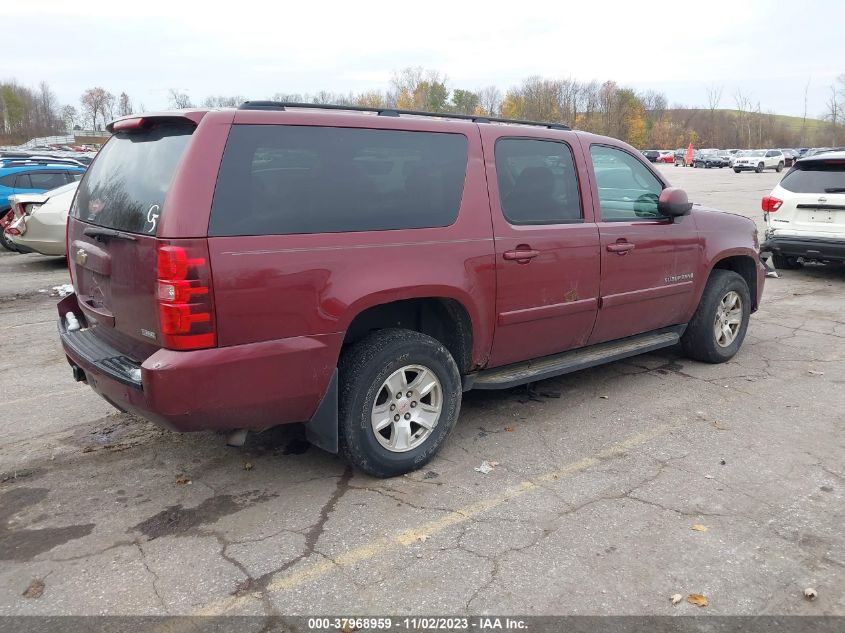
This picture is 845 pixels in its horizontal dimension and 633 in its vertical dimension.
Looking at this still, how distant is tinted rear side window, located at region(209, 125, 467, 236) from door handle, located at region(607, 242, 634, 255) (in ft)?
4.40

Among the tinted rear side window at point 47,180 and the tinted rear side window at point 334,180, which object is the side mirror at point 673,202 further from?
the tinted rear side window at point 47,180

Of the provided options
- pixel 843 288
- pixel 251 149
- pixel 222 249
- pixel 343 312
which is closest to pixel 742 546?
pixel 343 312

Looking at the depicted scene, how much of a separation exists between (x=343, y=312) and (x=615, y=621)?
1.83 metres

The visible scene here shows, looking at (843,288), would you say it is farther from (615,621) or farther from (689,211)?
(615,621)

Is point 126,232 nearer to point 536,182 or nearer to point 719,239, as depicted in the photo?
point 536,182

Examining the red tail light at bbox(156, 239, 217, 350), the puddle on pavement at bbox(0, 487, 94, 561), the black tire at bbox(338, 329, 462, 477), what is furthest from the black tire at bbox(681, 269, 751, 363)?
the puddle on pavement at bbox(0, 487, 94, 561)

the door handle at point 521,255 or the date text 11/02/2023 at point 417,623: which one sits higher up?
the door handle at point 521,255

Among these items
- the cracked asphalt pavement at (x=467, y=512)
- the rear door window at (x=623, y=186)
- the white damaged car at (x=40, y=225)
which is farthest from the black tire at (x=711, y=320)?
the white damaged car at (x=40, y=225)

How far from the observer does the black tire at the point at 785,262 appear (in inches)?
412

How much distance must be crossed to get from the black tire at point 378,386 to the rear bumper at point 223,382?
173 millimetres

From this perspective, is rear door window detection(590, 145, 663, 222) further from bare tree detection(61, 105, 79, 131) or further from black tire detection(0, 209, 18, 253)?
bare tree detection(61, 105, 79, 131)

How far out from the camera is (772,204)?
32.4 feet

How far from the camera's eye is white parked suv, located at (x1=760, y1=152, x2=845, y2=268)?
919 centimetres

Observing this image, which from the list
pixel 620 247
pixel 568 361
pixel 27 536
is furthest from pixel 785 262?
pixel 27 536
